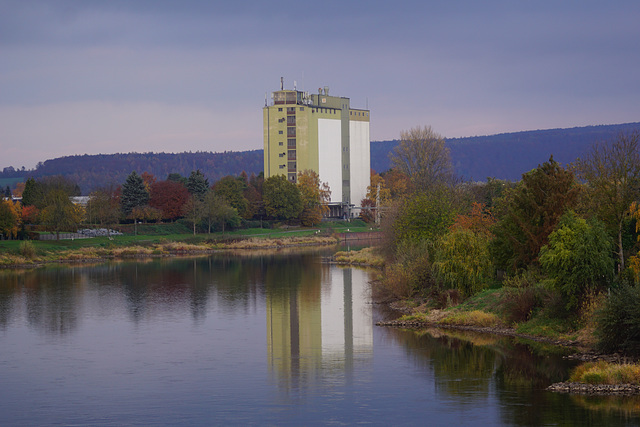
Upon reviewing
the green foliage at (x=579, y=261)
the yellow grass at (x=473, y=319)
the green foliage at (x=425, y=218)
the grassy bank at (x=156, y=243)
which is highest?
the green foliage at (x=425, y=218)

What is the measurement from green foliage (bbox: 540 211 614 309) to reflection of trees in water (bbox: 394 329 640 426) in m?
2.59

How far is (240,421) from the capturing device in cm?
2191

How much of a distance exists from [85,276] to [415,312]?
3518cm

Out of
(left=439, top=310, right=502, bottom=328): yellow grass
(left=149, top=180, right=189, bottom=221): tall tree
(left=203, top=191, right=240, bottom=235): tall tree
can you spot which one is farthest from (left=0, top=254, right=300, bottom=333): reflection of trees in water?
(left=149, top=180, right=189, bottom=221): tall tree

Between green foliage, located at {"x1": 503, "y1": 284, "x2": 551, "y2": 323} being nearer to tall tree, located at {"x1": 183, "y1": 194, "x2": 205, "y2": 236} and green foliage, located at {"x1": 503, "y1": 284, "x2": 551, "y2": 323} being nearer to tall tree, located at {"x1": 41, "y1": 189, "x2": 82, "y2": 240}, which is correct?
tall tree, located at {"x1": 41, "y1": 189, "x2": 82, "y2": 240}

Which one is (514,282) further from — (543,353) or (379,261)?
(379,261)

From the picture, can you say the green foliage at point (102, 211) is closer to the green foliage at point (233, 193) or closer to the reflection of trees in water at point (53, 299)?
the green foliage at point (233, 193)

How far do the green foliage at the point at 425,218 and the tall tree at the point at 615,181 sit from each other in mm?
10844

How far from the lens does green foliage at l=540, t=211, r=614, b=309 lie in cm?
2983

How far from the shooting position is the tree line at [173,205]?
299 feet

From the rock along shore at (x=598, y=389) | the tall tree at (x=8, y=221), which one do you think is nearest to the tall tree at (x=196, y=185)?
the tall tree at (x=8, y=221)

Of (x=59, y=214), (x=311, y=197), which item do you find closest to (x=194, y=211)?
(x=59, y=214)

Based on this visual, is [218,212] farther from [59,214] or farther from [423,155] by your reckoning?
[423,155]

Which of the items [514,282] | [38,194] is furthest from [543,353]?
[38,194]
